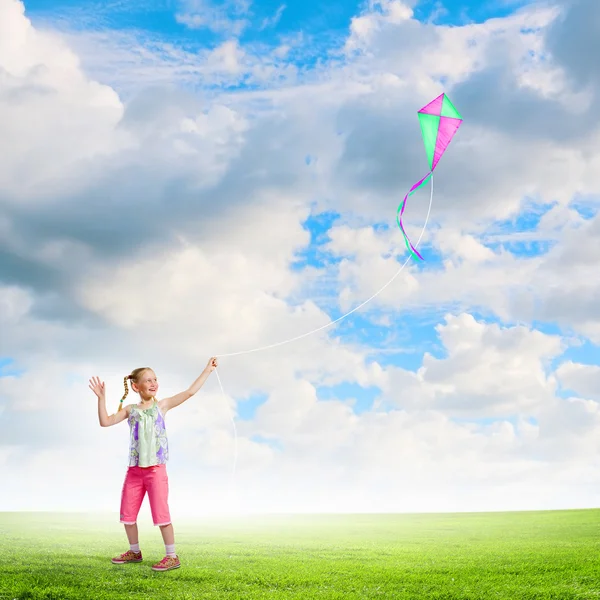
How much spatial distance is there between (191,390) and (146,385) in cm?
79

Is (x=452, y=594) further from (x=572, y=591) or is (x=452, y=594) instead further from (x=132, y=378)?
(x=132, y=378)

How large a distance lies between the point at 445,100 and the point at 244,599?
11.4 m

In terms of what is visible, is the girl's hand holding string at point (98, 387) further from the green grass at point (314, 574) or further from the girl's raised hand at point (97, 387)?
the green grass at point (314, 574)

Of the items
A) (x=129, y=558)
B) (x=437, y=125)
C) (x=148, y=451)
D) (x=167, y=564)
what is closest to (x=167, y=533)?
(x=167, y=564)

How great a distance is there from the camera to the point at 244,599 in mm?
9156

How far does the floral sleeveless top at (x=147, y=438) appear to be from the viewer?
1114 cm

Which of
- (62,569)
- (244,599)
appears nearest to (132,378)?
(62,569)

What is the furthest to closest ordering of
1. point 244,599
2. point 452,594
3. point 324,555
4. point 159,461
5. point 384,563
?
point 324,555, point 384,563, point 159,461, point 452,594, point 244,599

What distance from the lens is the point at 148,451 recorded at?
11.1 metres

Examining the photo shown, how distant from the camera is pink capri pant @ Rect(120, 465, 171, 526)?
11.1 metres

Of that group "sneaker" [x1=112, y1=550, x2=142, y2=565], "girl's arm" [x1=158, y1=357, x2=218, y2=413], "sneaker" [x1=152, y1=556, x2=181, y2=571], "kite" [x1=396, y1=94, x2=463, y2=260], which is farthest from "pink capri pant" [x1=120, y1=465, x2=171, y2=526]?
"kite" [x1=396, y1=94, x2=463, y2=260]

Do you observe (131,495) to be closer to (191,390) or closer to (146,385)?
(146,385)

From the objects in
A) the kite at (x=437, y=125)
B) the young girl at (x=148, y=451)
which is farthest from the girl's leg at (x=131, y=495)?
the kite at (x=437, y=125)

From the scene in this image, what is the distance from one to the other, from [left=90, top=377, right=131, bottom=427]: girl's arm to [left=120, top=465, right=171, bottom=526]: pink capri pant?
825 mm
